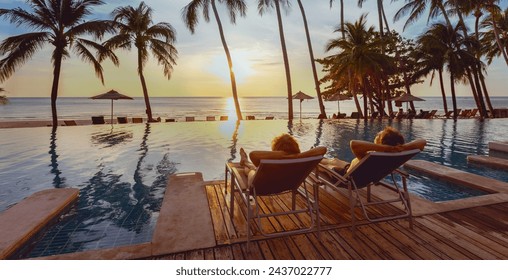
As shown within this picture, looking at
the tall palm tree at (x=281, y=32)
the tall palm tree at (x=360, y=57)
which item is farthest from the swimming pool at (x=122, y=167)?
the tall palm tree at (x=360, y=57)

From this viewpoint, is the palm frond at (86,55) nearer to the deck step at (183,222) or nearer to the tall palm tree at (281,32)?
the tall palm tree at (281,32)

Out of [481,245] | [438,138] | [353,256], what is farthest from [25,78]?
[438,138]

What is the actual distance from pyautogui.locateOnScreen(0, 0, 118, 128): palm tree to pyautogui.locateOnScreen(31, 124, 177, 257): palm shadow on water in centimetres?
1186

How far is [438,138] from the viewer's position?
1242cm

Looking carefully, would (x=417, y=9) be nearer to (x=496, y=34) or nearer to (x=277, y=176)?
(x=496, y=34)

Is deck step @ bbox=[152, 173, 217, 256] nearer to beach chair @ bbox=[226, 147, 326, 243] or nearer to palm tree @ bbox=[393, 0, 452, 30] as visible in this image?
beach chair @ bbox=[226, 147, 326, 243]

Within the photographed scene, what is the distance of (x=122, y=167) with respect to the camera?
7.55 m

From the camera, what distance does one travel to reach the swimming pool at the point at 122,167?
3.94 meters

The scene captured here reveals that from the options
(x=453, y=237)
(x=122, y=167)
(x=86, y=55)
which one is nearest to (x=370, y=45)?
(x=86, y=55)

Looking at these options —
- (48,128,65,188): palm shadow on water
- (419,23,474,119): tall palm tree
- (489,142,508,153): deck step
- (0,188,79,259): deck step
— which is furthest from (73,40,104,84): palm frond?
(419,23,474,119): tall palm tree

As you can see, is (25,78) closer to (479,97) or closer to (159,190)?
(159,190)

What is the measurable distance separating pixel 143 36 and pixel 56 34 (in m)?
7.15

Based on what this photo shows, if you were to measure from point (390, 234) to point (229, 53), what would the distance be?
2260 centimetres

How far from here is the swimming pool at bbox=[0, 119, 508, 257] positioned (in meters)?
3.94
